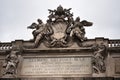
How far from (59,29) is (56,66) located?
7.67 feet

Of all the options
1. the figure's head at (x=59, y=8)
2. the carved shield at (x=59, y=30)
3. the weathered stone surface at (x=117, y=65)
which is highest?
the figure's head at (x=59, y=8)

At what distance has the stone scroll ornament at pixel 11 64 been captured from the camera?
776 inches

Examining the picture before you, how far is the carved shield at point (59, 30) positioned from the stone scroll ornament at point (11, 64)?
2394 millimetres

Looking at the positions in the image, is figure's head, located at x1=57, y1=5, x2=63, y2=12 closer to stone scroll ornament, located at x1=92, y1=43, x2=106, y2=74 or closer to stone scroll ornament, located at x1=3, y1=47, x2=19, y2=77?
stone scroll ornament, located at x1=92, y1=43, x2=106, y2=74

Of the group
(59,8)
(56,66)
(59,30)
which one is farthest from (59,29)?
(56,66)

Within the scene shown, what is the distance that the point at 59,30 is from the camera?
2100cm

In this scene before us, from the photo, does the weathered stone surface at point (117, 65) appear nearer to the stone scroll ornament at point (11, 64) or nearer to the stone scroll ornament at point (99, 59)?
the stone scroll ornament at point (99, 59)

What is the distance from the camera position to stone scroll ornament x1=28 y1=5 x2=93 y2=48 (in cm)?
2052

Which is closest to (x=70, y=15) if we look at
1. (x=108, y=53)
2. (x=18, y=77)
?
(x=108, y=53)

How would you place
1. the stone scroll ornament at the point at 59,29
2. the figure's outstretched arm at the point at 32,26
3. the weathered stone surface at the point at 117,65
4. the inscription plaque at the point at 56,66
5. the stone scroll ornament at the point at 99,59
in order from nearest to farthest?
1. the stone scroll ornament at the point at 99,59
2. the weathered stone surface at the point at 117,65
3. the inscription plaque at the point at 56,66
4. the stone scroll ornament at the point at 59,29
5. the figure's outstretched arm at the point at 32,26

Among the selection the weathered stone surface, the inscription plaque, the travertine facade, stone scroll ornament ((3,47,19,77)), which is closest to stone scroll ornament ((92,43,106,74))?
the travertine facade

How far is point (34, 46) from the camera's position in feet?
67.4

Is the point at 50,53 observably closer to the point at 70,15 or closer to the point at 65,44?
the point at 65,44

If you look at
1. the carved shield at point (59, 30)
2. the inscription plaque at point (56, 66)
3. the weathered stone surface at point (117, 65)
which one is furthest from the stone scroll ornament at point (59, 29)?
the weathered stone surface at point (117, 65)
